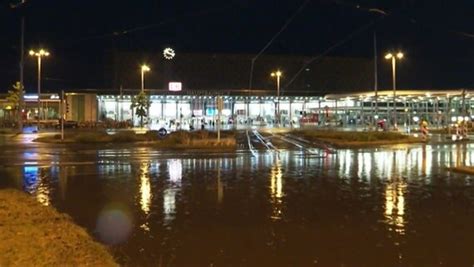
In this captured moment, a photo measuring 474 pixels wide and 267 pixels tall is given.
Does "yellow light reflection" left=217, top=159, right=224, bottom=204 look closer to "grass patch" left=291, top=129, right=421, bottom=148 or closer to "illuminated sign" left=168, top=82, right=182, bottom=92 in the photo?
"grass patch" left=291, top=129, right=421, bottom=148

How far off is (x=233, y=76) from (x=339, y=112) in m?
20.0

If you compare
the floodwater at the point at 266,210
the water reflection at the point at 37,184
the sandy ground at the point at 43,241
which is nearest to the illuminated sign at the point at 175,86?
the floodwater at the point at 266,210

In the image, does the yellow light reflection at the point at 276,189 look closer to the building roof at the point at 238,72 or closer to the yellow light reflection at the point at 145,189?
the yellow light reflection at the point at 145,189

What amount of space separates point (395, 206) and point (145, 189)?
624 centimetres

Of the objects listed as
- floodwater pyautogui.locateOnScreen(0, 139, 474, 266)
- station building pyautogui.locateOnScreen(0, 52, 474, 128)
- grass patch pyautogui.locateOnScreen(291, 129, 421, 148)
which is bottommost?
floodwater pyautogui.locateOnScreen(0, 139, 474, 266)

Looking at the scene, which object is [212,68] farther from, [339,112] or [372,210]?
[372,210]

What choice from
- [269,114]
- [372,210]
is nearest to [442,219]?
[372,210]

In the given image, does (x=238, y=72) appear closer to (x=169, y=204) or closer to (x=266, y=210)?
(x=169, y=204)

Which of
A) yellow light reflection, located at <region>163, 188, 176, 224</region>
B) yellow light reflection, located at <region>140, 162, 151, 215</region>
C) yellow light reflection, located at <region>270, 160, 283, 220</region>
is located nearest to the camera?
yellow light reflection, located at <region>163, 188, 176, 224</region>

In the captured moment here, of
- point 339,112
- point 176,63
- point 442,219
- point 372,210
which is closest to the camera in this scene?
point 442,219

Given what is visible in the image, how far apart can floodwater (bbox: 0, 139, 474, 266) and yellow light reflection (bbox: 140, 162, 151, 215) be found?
0.03 m

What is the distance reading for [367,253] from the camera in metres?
8.50

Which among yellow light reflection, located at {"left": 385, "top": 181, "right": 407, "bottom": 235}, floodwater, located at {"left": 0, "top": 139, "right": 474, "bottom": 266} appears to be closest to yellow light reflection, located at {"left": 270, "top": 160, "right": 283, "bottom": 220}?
floodwater, located at {"left": 0, "top": 139, "right": 474, "bottom": 266}

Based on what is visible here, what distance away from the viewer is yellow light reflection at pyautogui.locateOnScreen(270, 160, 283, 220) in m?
11.9
